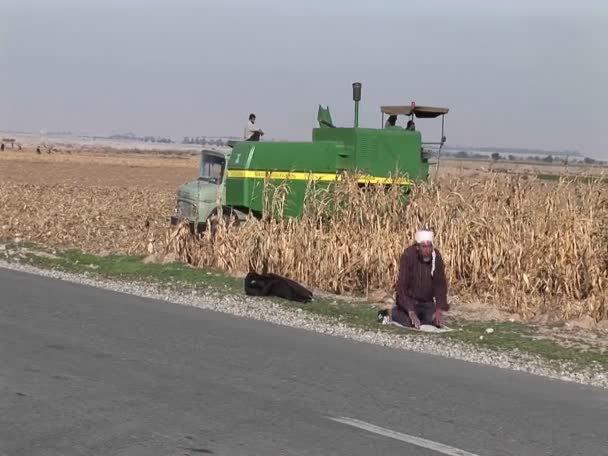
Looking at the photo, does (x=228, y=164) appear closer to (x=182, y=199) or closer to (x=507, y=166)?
(x=182, y=199)

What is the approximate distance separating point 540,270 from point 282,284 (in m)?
4.11

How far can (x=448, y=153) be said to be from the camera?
21328 millimetres

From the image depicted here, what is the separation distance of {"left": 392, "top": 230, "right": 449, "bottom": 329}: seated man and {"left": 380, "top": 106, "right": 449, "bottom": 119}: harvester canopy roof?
8.91 metres

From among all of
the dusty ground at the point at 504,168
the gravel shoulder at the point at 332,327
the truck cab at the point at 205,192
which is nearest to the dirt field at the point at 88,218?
the truck cab at the point at 205,192

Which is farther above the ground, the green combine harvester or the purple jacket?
the green combine harvester

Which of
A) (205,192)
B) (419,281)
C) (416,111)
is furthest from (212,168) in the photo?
(419,281)

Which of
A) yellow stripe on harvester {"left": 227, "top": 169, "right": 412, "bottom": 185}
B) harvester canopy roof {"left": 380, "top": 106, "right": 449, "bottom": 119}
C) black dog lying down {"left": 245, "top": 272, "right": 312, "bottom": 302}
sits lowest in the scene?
black dog lying down {"left": 245, "top": 272, "right": 312, "bottom": 302}

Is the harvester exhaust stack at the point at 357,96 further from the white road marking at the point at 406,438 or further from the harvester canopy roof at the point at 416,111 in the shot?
the white road marking at the point at 406,438

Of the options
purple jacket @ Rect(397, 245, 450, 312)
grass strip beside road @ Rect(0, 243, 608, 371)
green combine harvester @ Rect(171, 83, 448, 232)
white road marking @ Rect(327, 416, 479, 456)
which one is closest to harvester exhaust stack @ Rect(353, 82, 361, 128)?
green combine harvester @ Rect(171, 83, 448, 232)

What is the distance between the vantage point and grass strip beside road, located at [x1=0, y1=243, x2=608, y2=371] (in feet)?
38.1

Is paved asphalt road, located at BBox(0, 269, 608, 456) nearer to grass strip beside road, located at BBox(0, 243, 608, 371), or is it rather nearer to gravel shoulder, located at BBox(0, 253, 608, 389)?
gravel shoulder, located at BBox(0, 253, 608, 389)

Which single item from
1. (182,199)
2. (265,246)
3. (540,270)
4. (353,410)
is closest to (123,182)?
(182,199)

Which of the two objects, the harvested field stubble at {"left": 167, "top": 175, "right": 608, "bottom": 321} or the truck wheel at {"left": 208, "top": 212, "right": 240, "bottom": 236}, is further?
the truck wheel at {"left": 208, "top": 212, "right": 240, "bottom": 236}

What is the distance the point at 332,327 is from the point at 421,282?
131 cm
